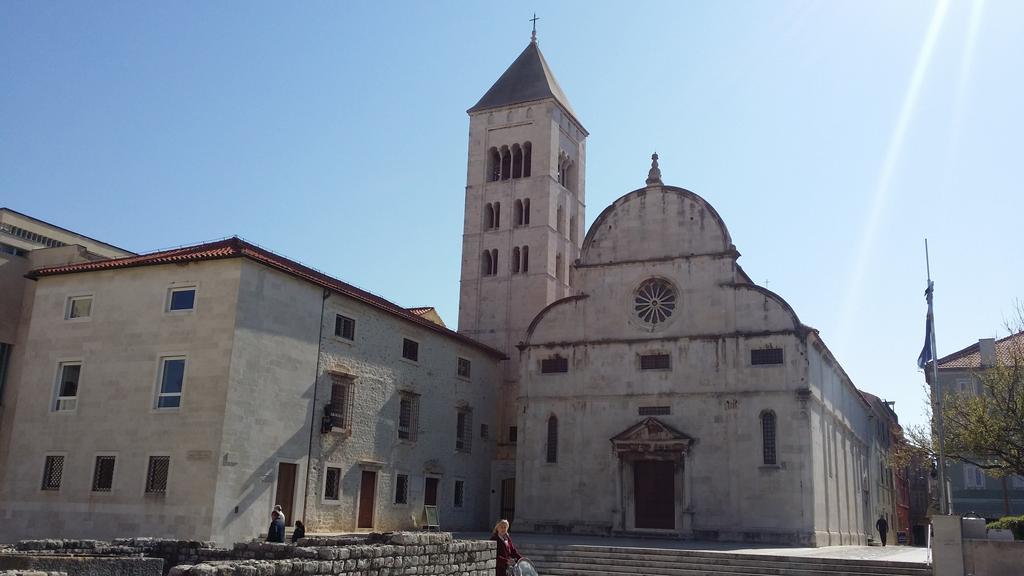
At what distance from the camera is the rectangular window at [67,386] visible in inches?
1166

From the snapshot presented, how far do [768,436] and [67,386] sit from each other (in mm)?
25706

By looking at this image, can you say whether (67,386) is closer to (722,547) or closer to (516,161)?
(722,547)

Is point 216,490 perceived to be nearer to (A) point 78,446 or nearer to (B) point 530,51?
(A) point 78,446

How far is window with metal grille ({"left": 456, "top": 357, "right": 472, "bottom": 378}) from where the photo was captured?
133 ft

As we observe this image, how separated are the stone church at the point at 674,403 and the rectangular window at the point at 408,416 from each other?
16.3 ft

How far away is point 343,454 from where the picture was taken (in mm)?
32406

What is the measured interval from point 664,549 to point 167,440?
15.9 meters

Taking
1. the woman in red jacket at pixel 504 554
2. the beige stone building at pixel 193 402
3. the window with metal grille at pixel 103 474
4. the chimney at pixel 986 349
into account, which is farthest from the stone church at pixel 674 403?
the woman in red jacket at pixel 504 554

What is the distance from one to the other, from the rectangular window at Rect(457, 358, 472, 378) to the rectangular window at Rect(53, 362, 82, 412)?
16.2 m

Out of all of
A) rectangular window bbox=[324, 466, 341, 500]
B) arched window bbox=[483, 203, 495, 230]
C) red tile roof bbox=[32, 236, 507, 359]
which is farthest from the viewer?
arched window bbox=[483, 203, 495, 230]

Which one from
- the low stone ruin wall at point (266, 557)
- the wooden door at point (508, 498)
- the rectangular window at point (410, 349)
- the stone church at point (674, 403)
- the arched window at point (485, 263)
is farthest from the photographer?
the arched window at point (485, 263)

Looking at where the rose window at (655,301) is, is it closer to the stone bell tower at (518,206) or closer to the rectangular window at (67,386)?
the stone bell tower at (518,206)

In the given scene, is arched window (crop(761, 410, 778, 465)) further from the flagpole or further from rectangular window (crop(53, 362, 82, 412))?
rectangular window (crop(53, 362, 82, 412))

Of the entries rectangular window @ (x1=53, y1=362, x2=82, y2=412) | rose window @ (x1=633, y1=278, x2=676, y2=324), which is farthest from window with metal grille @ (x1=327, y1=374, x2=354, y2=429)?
rose window @ (x1=633, y1=278, x2=676, y2=324)
